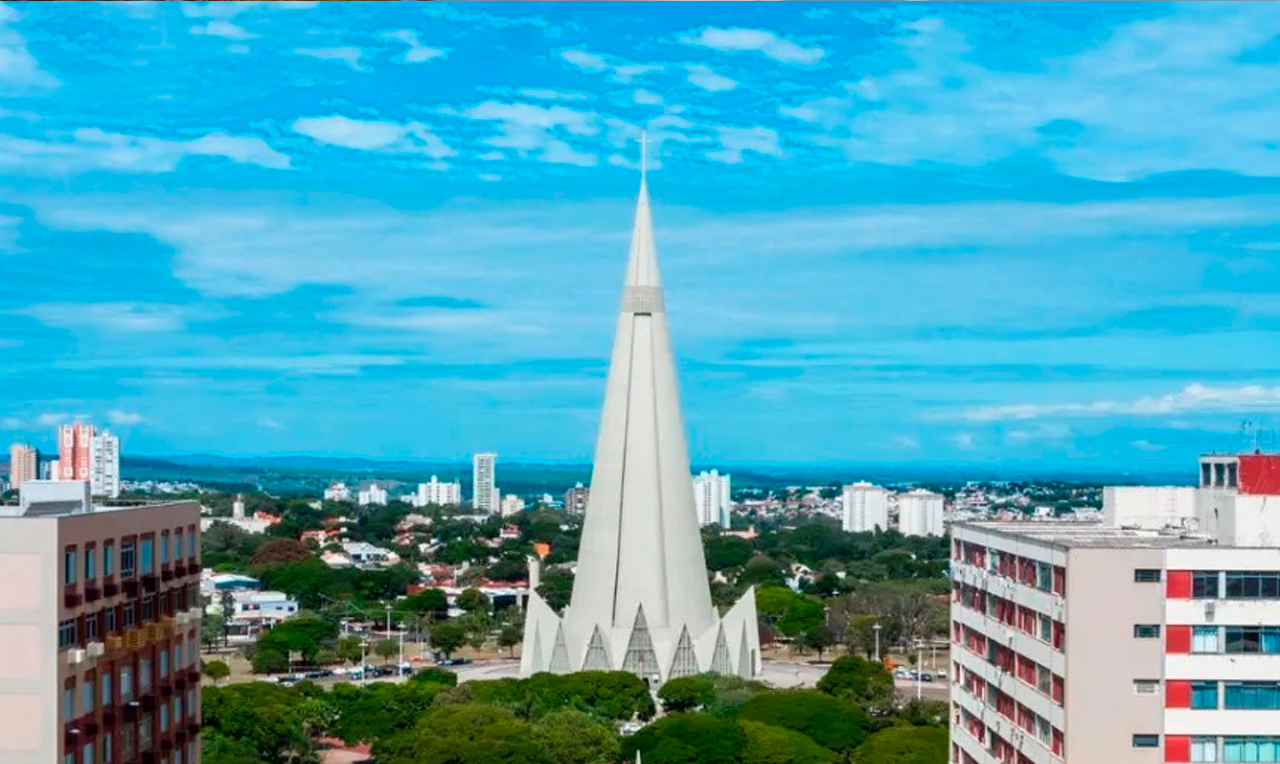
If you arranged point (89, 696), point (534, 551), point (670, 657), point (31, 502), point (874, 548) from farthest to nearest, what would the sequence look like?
point (874, 548) → point (534, 551) → point (670, 657) → point (31, 502) → point (89, 696)

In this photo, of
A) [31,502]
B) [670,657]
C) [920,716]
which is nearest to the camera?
[31,502]

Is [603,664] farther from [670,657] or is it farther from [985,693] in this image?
[985,693]

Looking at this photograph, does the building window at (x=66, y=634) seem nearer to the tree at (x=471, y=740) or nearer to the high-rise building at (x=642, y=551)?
the tree at (x=471, y=740)

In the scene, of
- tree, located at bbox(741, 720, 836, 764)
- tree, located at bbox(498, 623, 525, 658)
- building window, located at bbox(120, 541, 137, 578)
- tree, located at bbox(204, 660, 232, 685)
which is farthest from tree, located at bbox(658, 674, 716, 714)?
building window, located at bbox(120, 541, 137, 578)

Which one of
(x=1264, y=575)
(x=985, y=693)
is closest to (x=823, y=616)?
(x=985, y=693)

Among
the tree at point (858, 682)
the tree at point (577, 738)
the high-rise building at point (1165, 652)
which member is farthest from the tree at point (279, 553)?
the high-rise building at point (1165, 652)

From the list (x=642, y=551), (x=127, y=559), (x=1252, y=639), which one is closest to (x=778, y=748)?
(x=642, y=551)

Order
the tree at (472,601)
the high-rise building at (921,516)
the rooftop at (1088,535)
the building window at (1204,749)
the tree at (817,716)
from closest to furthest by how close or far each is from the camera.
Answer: the building window at (1204,749) → the rooftop at (1088,535) → the tree at (817,716) → the tree at (472,601) → the high-rise building at (921,516)
